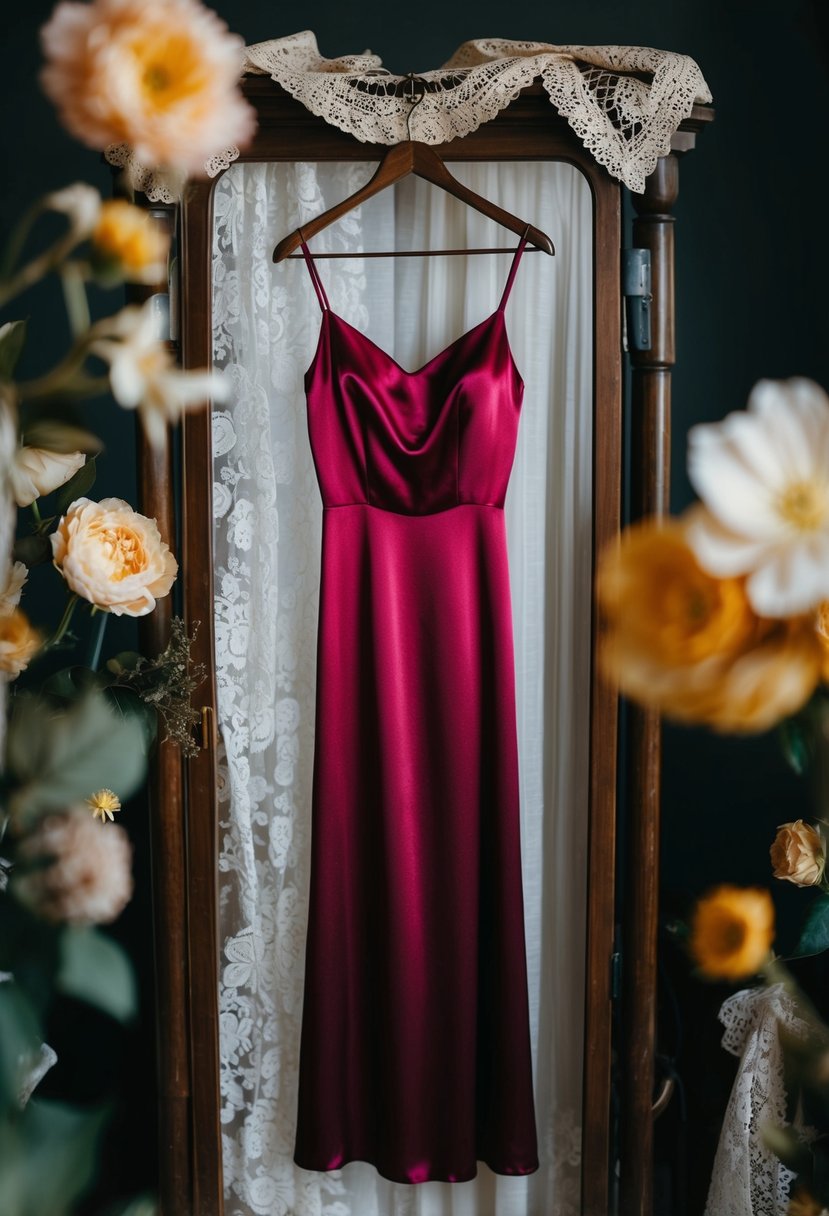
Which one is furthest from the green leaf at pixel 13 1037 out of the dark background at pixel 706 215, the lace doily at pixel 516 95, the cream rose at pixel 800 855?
the dark background at pixel 706 215

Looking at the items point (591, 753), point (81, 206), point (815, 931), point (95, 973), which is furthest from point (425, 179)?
point (95, 973)

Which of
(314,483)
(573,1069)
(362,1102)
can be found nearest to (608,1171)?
(573,1069)

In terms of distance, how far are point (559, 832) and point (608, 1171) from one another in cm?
54

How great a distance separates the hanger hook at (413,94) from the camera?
144cm

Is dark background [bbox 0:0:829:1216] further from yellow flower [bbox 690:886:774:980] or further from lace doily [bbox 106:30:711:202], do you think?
yellow flower [bbox 690:886:774:980]

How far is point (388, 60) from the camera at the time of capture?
215cm

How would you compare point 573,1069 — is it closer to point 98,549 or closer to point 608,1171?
point 608,1171

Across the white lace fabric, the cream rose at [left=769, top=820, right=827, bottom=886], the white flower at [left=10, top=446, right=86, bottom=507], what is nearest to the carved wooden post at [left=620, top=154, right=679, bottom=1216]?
the white lace fabric

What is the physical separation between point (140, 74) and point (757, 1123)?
1.60 meters

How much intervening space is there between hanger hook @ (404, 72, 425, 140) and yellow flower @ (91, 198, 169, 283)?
1.21m

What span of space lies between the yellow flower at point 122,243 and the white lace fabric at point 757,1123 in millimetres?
1444

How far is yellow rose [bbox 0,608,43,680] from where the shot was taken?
0.45 m

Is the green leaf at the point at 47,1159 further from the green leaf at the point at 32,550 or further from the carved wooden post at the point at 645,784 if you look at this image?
the carved wooden post at the point at 645,784

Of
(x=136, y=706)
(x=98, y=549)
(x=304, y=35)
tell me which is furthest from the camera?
(x=304, y=35)
